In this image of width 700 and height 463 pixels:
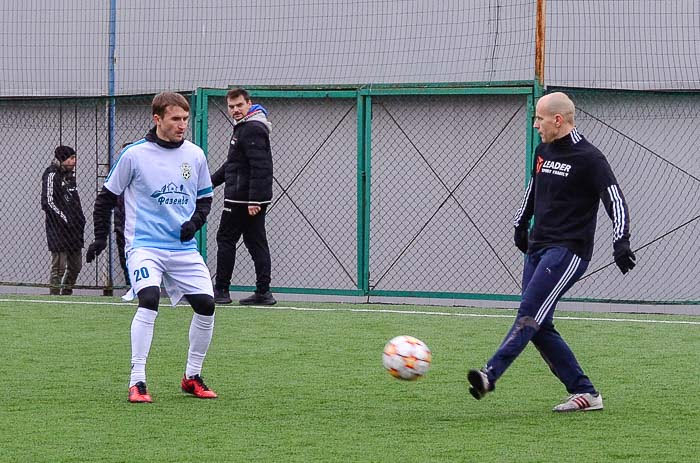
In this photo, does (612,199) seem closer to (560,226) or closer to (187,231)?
(560,226)

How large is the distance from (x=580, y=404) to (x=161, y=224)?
2728 mm

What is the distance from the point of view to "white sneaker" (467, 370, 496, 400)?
6715 mm

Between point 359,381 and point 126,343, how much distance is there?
2.72 meters

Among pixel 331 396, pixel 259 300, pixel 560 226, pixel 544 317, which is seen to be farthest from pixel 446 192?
pixel 544 317

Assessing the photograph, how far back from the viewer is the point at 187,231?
7688mm

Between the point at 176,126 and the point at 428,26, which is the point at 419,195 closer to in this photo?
the point at 428,26

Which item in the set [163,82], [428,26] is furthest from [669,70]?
[163,82]

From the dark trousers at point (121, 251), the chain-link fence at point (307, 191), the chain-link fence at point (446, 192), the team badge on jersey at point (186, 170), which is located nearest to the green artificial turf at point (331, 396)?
the team badge on jersey at point (186, 170)

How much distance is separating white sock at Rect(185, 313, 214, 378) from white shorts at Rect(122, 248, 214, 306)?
169mm

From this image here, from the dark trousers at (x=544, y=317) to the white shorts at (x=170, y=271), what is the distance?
6.43 ft

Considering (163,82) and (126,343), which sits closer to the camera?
(126,343)

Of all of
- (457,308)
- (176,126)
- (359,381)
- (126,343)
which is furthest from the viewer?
(457,308)

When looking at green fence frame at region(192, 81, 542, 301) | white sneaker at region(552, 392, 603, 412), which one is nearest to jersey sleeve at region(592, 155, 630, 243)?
white sneaker at region(552, 392, 603, 412)

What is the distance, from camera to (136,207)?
768 cm
